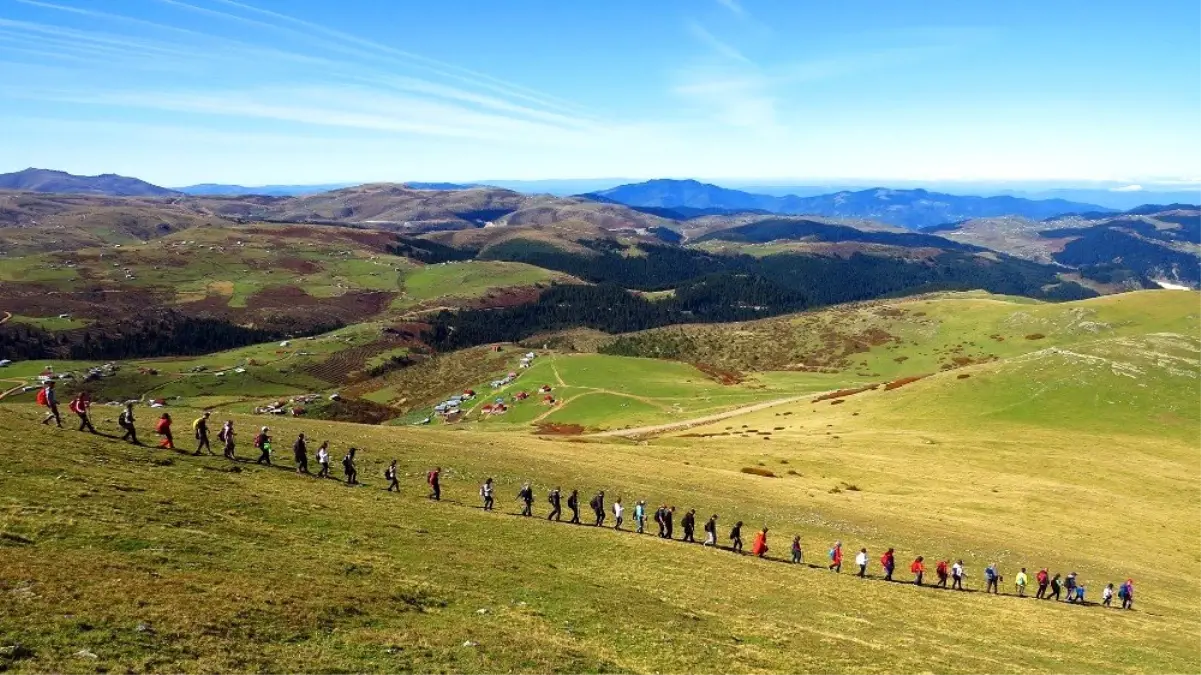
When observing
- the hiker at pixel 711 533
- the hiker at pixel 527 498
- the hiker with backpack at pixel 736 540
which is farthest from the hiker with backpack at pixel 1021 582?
the hiker at pixel 527 498

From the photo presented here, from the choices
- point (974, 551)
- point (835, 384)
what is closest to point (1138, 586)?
point (974, 551)

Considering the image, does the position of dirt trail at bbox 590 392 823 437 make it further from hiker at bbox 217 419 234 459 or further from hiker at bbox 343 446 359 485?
hiker at bbox 217 419 234 459

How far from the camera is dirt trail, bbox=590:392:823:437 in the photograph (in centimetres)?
11933

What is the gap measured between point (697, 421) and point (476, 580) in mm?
101678

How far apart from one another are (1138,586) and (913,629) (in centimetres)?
3093

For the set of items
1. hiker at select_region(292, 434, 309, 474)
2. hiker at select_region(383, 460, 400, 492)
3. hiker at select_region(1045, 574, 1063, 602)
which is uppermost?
hiker at select_region(292, 434, 309, 474)

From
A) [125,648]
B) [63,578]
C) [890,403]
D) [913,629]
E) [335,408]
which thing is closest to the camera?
[125,648]

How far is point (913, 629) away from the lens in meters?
33.2

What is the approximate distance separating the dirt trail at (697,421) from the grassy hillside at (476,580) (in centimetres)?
5209

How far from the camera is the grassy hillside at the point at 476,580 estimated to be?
19891 millimetres

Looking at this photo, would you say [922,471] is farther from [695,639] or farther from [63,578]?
[63,578]

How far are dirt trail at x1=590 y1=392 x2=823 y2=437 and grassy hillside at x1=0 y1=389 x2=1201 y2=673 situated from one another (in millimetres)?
52087

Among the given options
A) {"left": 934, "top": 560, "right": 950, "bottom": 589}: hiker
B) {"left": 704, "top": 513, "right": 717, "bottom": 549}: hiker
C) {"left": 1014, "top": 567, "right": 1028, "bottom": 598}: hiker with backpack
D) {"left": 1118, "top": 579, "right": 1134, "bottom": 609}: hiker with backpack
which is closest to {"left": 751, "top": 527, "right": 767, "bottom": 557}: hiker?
{"left": 704, "top": 513, "right": 717, "bottom": 549}: hiker

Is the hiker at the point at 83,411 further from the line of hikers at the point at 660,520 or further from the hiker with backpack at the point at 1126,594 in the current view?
the hiker with backpack at the point at 1126,594
